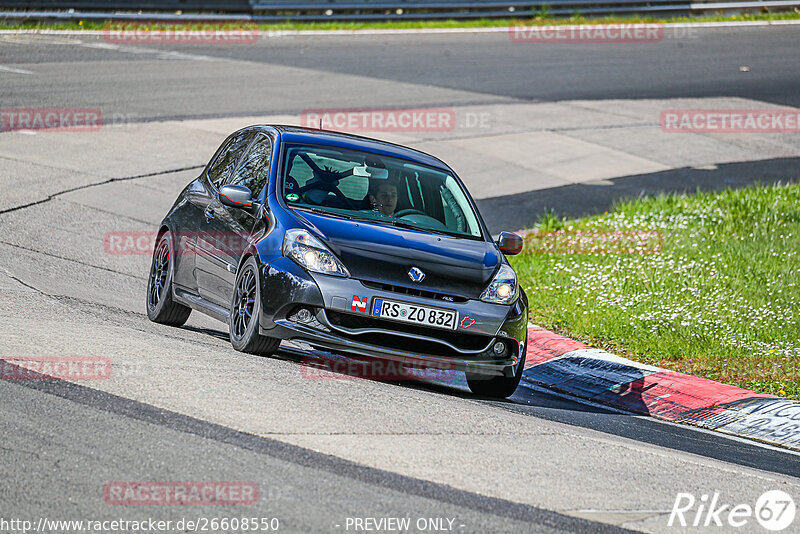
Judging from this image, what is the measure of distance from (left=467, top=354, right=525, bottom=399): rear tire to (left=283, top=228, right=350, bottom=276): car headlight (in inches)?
52.2

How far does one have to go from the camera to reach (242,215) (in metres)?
8.16

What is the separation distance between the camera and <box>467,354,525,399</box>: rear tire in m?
7.89

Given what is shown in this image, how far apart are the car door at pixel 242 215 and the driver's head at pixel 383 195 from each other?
770 millimetres

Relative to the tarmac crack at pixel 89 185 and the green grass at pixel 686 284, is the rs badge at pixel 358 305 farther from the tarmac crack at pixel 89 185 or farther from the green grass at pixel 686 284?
the tarmac crack at pixel 89 185

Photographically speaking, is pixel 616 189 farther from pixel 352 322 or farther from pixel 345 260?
pixel 352 322

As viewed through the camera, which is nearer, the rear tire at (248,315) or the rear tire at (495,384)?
the rear tire at (248,315)

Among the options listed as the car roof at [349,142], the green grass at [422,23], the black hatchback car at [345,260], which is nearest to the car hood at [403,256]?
the black hatchback car at [345,260]

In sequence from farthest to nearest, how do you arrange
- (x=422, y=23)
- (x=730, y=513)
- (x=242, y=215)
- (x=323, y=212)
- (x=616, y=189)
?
(x=422, y=23) < (x=616, y=189) < (x=242, y=215) < (x=323, y=212) < (x=730, y=513)

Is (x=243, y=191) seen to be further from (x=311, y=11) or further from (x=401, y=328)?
(x=311, y=11)

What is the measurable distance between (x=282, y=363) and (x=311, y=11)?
2124 cm

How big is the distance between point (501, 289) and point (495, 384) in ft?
2.49

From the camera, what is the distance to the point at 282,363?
7449 millimetres

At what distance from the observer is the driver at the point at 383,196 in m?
8.27

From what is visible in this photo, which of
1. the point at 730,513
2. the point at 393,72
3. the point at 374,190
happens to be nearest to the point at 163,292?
the point at 374,190
